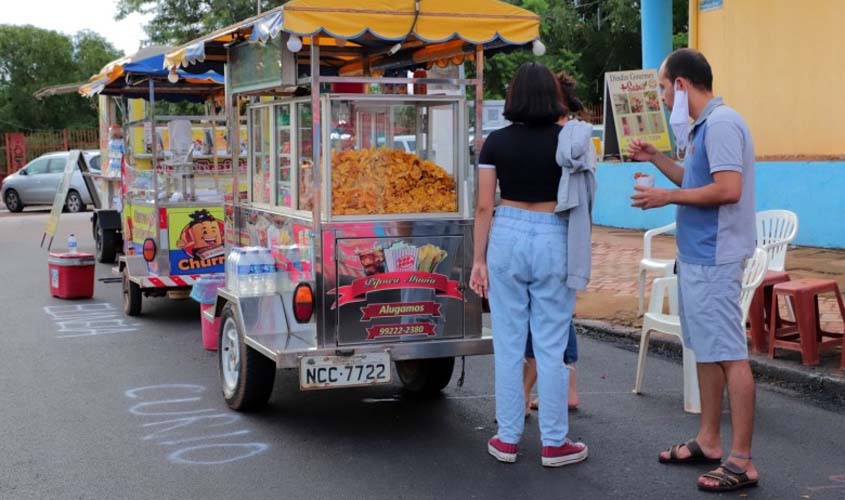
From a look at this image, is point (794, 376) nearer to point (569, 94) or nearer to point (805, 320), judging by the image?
point (805, 320)

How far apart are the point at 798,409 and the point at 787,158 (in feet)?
25.1

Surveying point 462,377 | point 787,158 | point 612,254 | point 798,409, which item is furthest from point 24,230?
point 798,409

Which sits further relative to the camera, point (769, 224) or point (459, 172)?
point (769, 224)

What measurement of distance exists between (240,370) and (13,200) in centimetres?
2347

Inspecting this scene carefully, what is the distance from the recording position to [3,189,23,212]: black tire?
89.1 ft

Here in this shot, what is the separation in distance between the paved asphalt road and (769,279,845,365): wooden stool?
1.72ft

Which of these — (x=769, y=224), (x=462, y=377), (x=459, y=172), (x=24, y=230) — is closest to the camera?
(x=459, y=172)

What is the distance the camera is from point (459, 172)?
611 centimetres

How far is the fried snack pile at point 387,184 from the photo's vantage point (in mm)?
5848

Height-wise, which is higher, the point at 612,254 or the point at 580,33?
the point at 580,33

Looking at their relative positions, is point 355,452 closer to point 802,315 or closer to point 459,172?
point 459,172

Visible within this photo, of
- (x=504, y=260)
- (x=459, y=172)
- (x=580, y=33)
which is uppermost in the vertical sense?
(x=580, y=33)

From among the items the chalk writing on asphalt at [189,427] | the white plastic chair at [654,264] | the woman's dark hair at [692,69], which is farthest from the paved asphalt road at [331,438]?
the woman's dark hair at [692,69]

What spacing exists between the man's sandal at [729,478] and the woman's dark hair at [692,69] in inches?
69.7
